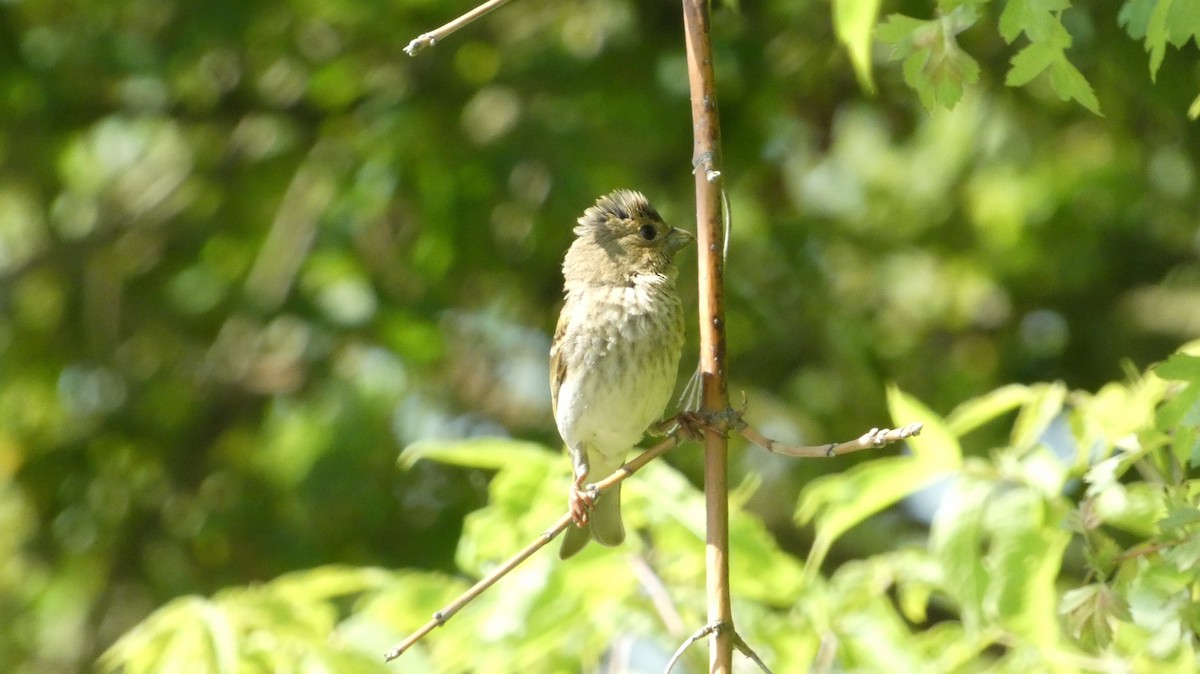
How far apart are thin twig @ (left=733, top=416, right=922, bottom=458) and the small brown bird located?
1236 mm

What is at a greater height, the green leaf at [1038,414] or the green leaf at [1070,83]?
the green leaf at [1070,83]

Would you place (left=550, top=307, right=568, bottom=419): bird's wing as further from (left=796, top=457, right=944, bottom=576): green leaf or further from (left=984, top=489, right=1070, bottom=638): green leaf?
(left=984, top=489, right=1070, bottom=638): green leaf

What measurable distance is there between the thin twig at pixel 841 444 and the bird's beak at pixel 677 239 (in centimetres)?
139

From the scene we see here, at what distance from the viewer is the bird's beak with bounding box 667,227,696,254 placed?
13.0 ft

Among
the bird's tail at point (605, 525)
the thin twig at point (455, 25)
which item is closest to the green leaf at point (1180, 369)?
the thin twig at point (455, 25)

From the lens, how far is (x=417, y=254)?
682 cm

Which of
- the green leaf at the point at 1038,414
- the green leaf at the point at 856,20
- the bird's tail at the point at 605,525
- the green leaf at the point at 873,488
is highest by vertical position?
the green leaf at the point at 856,20

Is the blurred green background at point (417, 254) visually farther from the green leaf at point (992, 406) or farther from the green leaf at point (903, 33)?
the green leaf at point (903, 33)

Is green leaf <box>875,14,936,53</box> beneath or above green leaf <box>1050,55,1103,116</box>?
above

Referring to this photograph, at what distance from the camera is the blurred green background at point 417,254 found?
6.62 meters

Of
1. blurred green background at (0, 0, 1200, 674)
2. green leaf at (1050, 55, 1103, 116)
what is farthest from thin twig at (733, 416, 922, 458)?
blurred green background at (0, 0, 1200, 674)

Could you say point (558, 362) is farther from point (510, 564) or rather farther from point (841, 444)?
point (841, 444)

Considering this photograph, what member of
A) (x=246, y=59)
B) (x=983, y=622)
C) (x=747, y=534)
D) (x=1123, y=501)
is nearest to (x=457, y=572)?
(x=246, y=59)

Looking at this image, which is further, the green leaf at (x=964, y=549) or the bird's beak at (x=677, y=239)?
the bird's beak at (x=677, y=239)
